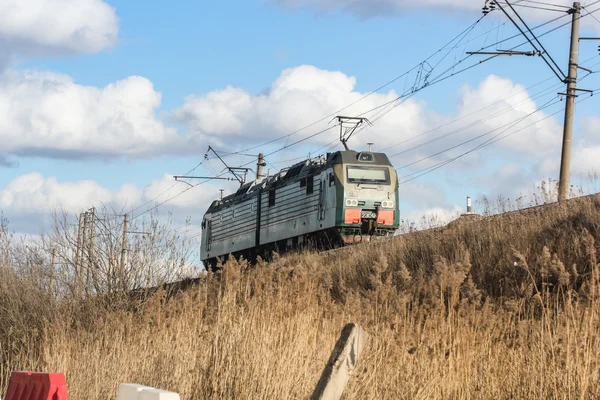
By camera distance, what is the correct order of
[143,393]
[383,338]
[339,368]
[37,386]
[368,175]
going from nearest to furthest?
[143,393], [339,368], [37,386], [383,338], [368,175]

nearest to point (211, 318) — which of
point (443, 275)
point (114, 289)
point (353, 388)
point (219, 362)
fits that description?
point (219, 362)

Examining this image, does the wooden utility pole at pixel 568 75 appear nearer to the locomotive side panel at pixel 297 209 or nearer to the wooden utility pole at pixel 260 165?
the locomotive side panel at pixel 297 209

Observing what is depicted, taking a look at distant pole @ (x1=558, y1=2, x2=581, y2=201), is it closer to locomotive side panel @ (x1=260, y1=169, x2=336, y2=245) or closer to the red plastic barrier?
locomotive side panel @ (x1=260, y1=169, x2=336, y2=245)

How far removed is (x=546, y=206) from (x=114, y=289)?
9.82m

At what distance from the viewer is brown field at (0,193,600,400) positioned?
766 cm

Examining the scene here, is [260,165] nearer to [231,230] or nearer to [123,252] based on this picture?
[231,230]

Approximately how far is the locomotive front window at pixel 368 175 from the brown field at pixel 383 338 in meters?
11.1

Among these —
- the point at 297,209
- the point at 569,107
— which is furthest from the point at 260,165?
the point at 569,107

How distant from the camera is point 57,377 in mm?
6047

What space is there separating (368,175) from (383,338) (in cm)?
1807

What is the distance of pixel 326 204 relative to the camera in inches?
A: 1032

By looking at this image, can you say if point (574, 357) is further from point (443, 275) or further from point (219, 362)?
point (219, 362)

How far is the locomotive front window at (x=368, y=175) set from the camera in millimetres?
26172

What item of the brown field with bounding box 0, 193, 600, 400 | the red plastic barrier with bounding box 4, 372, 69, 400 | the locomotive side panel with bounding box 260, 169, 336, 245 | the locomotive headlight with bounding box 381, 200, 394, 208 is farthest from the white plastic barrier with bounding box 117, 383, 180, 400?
the locomotive headlight with bounding box 381, 200, 394, 208
